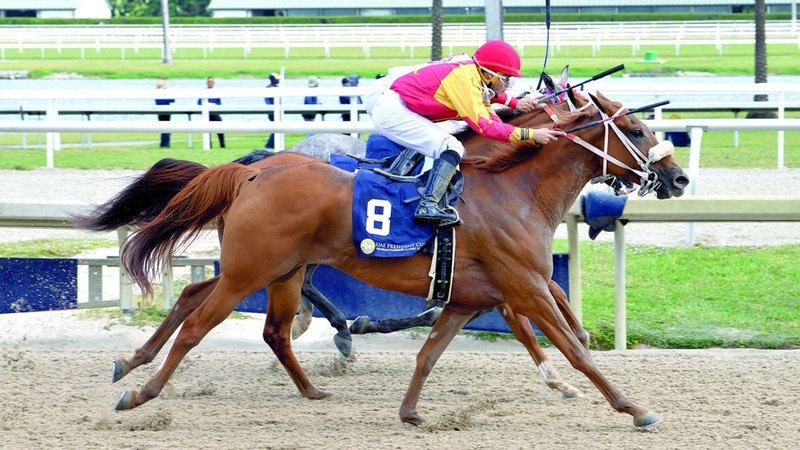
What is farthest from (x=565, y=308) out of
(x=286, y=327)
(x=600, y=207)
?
(x=286, y=327)

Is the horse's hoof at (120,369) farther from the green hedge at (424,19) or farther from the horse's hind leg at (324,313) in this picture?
the green hedge at (424,19)

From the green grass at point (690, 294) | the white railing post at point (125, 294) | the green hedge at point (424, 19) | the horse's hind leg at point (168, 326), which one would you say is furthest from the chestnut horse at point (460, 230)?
the green hedge at point (424, 19)

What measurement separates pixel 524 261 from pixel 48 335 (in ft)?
11.9

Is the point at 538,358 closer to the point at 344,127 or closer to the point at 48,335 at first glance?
the point at 344,127

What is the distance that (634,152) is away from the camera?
536cm

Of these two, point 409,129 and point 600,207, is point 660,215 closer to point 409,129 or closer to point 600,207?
point 600,207

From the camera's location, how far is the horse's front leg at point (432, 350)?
5.32 metres

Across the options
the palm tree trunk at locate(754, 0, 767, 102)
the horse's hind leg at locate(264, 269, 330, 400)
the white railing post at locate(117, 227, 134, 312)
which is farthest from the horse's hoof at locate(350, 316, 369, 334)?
the palm tree trunk at locate(754, 0, 767, 102)

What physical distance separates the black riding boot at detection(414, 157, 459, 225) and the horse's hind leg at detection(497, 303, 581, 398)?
74 cm

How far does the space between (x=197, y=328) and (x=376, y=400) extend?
42.9 inches

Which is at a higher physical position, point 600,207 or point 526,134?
point 526,134

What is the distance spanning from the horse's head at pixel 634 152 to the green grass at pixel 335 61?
67.2 ft

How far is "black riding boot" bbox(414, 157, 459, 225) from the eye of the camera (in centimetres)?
514

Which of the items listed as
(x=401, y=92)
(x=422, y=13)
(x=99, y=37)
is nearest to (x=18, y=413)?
(x=401, y=92)
